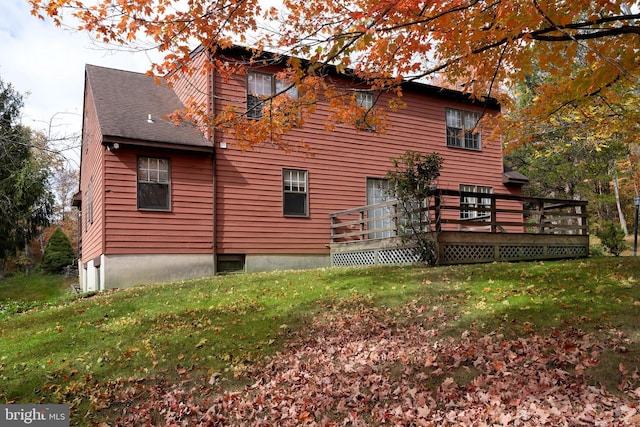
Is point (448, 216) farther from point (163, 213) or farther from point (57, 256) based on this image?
point (57, 256)

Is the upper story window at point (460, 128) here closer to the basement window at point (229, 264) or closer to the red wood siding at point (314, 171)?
the red wood siding at point (314, 171)

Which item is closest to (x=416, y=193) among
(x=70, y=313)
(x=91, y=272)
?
(x=70, y=313)

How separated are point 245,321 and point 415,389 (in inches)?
122

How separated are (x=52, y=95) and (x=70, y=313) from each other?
5.77 meters

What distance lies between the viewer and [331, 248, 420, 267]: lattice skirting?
11.4 m

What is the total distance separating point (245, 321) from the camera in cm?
672

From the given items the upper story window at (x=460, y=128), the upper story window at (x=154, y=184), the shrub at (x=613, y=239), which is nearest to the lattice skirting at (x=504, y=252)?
the shrub at (x=613, y=239)

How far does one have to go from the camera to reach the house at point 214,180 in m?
11.9

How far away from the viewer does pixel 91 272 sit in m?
15.0

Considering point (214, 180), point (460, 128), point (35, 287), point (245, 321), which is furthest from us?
point (35, 287)

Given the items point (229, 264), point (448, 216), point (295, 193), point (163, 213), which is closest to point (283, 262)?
point (229, 264)

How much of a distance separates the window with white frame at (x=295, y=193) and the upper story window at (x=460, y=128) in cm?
633

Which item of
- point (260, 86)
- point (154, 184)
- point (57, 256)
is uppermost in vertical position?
point (260, 86)

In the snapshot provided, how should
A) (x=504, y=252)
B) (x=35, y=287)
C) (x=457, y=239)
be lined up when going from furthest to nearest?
(x=35, y=287) < (x=504, y=252) < (x=457, y=239)
